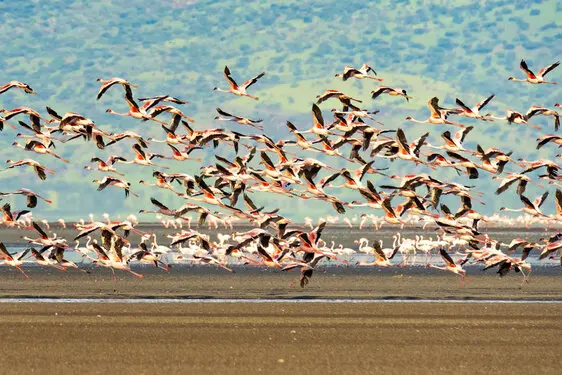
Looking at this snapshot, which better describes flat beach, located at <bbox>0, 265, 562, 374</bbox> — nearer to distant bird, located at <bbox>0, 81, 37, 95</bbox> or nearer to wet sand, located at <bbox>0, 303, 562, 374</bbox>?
wet sand, located at <bbox>0, 303, 562, 374</bbox>

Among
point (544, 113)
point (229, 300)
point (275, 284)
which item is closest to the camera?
point (544, 113)

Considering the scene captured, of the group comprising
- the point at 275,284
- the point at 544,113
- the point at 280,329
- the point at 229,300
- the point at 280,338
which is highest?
the point at 544,113

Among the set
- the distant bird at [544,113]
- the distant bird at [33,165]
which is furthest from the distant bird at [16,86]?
the distant bird at [544,113]

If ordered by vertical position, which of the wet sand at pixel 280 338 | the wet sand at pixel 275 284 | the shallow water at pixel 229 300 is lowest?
the wet sand at pixel 275 284

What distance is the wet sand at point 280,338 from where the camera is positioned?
906 inches

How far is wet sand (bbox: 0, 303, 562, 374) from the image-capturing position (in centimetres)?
2300

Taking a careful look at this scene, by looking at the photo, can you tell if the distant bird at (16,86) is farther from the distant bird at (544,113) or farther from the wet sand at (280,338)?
the distant bird at (544,113)

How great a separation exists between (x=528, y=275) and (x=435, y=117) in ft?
47.7

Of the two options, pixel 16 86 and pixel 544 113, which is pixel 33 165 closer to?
pixel 16 86

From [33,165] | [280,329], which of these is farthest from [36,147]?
[280,329]

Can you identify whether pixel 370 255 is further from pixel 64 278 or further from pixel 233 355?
pixel 233 355

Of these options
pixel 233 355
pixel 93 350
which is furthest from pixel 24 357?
pixel 233 355

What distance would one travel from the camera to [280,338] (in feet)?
88.2

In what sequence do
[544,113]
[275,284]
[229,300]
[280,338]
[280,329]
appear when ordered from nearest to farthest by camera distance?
1. [280,338]
2. [280,329]
3. [544,113]
4. [229,300]
5. [275,284]
